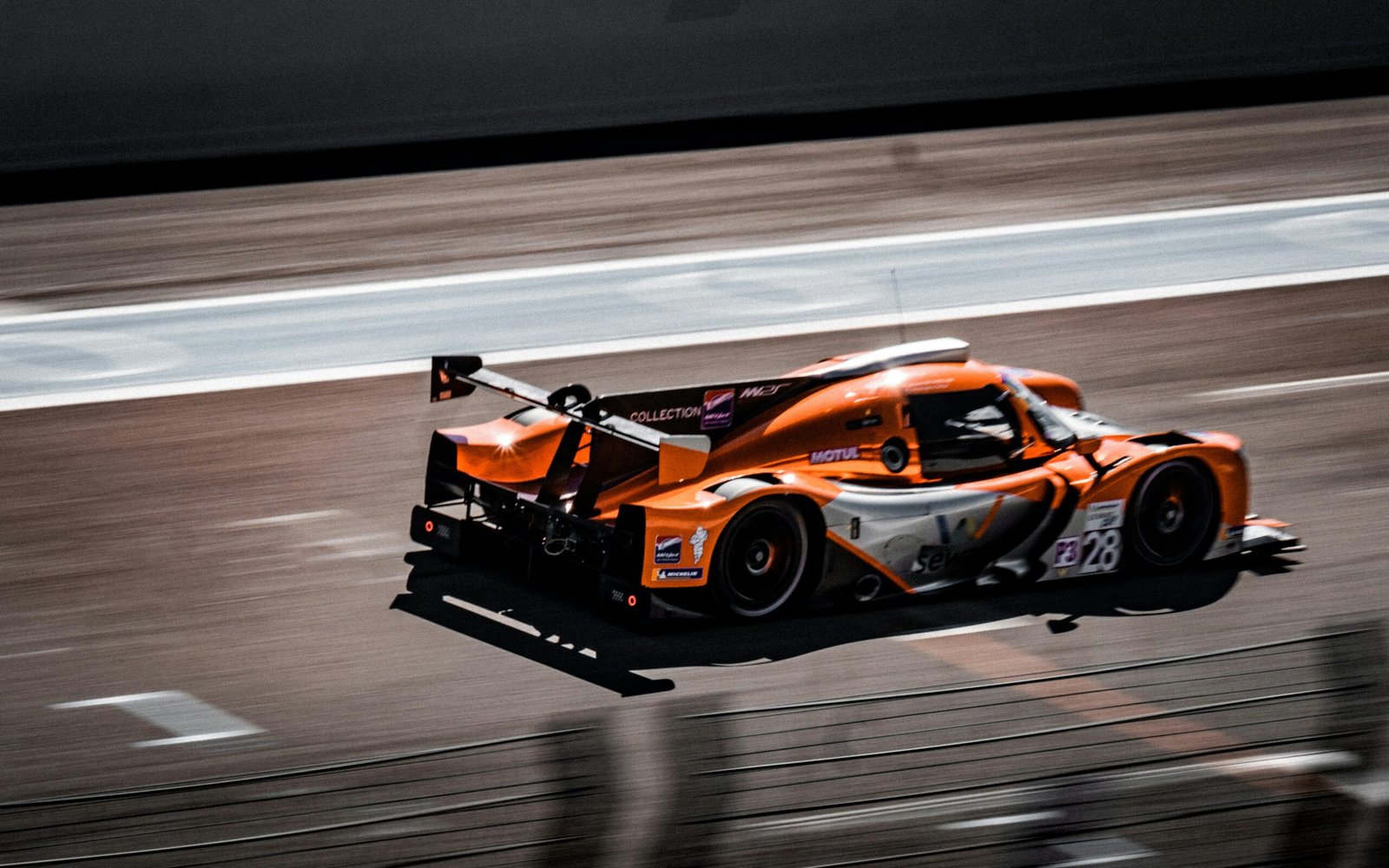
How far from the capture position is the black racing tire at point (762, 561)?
870 centimetres

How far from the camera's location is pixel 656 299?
16641mm

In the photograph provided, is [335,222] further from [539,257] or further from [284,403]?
[284,403]

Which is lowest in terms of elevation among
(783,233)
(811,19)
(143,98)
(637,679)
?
(637,679)

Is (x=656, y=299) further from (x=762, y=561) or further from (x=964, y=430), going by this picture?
(x=762, y=561)

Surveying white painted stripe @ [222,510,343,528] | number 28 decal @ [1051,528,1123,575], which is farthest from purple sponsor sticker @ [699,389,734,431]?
white painted stripe @ [222,510,343,528]

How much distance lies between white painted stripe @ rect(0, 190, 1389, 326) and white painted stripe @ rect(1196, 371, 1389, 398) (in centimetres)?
559

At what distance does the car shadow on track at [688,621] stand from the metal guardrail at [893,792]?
2.85 metres

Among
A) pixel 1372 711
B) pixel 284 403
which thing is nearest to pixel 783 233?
pixel 284 403

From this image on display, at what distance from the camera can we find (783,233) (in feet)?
62.2

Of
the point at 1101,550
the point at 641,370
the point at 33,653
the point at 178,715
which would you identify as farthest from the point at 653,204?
the point at 178,715

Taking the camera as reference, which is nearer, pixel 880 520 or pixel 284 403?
pixel 880 520

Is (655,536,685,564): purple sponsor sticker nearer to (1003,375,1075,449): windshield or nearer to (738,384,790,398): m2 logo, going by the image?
(738,384,790,398): m2 logo

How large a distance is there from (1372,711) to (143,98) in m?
17.1

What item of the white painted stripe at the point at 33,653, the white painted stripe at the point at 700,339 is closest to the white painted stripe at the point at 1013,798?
the white painted stripe at the point at 33,653
